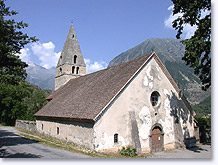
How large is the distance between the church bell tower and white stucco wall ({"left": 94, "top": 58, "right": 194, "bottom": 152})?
2181 cm

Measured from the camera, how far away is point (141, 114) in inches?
722

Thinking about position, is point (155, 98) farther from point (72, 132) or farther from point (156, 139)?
point (72, 132)

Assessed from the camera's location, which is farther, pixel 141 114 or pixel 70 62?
pixel 70 62

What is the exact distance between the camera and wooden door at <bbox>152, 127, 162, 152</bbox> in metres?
18.8

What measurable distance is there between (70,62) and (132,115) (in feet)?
77.6

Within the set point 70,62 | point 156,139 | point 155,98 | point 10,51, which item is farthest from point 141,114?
point 70,62

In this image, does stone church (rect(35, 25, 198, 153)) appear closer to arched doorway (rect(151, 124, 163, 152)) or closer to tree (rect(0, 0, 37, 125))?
arched doorway (rect(151, 124, 163, 152))

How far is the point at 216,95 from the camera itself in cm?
1198

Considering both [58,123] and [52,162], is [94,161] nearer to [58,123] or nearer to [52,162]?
[52,162]

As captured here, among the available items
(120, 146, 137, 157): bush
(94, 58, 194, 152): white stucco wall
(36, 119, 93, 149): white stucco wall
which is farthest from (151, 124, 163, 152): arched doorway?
(36, 119, 93, 149): white stucco wall

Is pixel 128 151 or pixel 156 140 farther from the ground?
pixel 156 140

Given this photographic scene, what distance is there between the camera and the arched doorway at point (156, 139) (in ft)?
61.4

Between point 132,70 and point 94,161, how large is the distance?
9253mm

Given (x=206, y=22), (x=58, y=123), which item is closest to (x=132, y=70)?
(x=206, y=22)
